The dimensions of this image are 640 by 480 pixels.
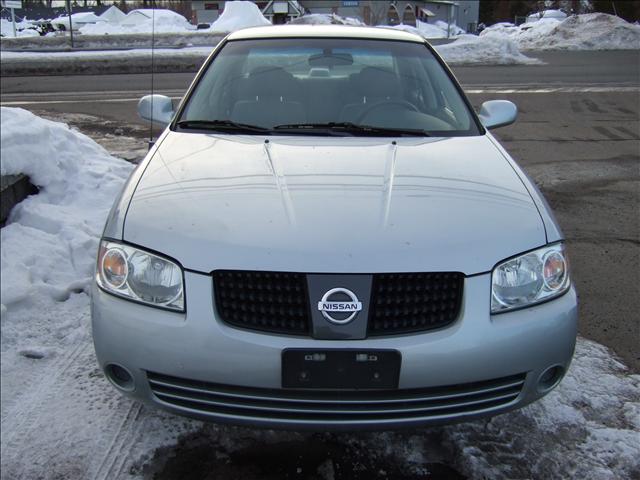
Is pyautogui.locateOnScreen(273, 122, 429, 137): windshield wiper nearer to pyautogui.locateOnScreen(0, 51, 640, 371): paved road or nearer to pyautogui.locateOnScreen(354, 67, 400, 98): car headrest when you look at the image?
pyautogui.locateOnScreen(354, 67, 400, 98): car headrest

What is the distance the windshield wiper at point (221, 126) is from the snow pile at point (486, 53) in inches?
648

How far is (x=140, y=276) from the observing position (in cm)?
212

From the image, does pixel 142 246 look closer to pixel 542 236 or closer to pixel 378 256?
pixel 378 256

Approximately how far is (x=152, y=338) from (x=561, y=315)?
1.42 meters

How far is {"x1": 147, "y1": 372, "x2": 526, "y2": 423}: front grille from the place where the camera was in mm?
2016

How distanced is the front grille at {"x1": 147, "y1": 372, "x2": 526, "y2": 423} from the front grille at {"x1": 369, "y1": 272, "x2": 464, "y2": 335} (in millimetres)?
220

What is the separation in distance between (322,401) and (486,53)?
65.6ft

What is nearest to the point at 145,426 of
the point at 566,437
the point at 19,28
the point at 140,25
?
the point at 566,437

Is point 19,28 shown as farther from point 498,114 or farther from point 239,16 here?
point 498,114

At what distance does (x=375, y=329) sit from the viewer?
1982 millimetres

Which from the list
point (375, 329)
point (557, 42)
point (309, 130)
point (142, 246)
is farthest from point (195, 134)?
point (557, 42)

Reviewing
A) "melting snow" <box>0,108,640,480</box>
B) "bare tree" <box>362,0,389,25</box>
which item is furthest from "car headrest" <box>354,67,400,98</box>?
"bare tree" <box>362,0,389,25</box>

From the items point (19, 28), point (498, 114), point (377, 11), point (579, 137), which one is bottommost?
point (579, 137)

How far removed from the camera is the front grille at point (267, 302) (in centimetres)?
198
